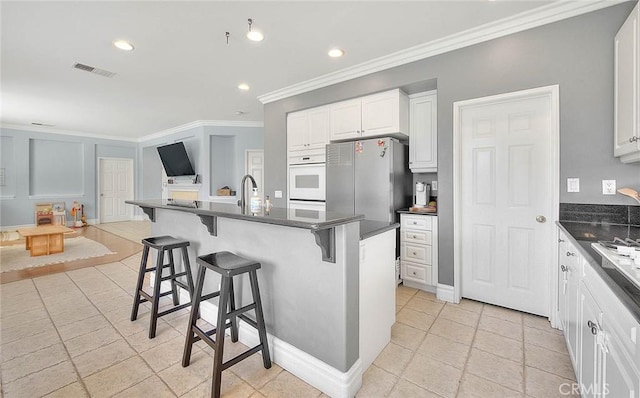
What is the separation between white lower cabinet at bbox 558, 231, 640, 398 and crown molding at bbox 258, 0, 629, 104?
6.28 ft

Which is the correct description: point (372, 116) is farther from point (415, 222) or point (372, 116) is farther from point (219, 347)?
point (219, 347)

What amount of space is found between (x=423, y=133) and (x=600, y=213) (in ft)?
5.69

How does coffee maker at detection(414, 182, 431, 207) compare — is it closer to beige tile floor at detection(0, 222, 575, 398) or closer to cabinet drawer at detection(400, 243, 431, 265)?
cabinet drawer at detection(400, 243, 431, 265)

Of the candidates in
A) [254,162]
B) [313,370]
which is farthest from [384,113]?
[254,162]

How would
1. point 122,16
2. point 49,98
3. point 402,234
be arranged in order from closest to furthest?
point 122,16 < point 402,234 < point 49,98

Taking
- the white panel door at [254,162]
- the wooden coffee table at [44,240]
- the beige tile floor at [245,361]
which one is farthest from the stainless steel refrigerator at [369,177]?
the wooden coffee table at [44,240]

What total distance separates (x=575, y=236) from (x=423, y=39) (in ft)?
7.10

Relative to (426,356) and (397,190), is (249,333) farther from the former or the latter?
(397,190)

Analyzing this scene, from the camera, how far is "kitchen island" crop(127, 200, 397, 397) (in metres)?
1.58

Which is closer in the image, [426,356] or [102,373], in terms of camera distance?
[102,373]

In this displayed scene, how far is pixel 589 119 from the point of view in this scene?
2.25m

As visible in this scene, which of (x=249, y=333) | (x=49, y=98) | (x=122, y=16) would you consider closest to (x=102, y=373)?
(x=249, y=333)

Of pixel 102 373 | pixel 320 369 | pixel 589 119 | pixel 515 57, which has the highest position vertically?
pixel 515 57

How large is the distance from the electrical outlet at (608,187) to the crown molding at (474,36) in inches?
52.6
